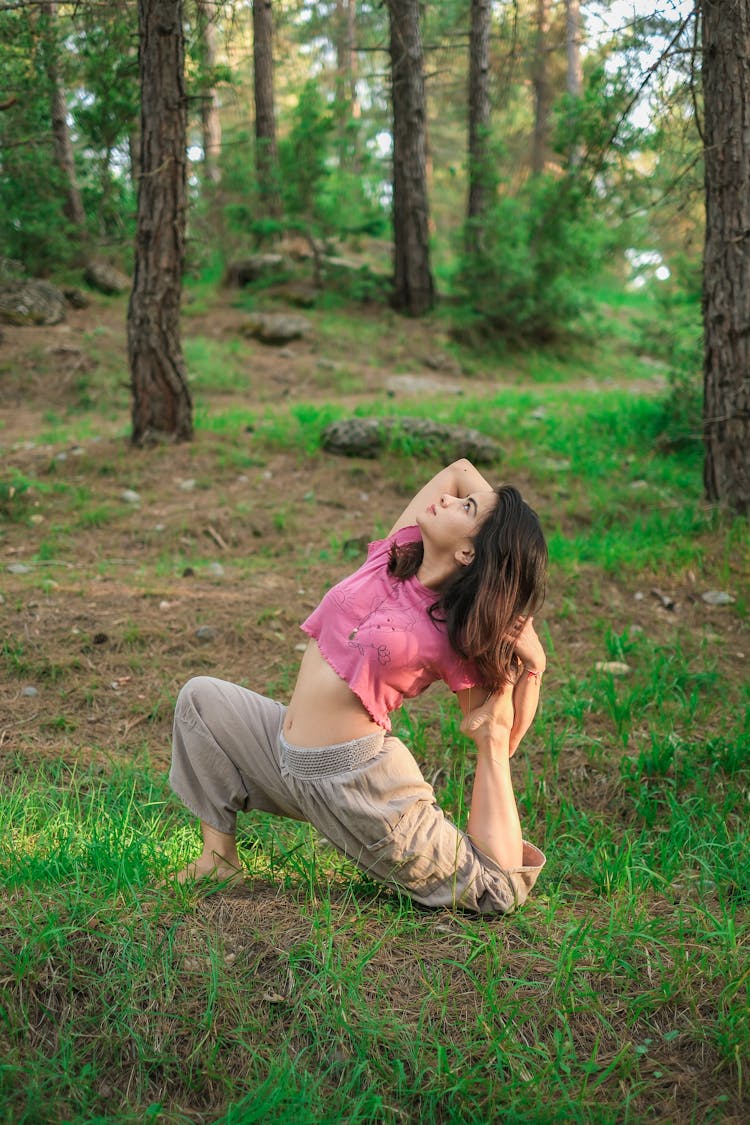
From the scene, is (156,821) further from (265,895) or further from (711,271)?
(711,271)

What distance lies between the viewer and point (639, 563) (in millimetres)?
5637

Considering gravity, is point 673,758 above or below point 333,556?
below

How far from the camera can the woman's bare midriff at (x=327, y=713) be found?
8.55ft

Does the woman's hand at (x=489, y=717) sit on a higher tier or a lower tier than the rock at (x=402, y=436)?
lower

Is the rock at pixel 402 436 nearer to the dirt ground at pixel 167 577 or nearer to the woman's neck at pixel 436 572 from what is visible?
the dirt ground at pixel 167 577

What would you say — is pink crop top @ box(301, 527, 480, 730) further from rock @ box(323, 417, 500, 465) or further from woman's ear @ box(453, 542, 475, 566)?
rock @ box(323, 417, 500, 465)

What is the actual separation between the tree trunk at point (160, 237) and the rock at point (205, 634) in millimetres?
3021

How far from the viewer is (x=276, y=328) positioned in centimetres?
1153

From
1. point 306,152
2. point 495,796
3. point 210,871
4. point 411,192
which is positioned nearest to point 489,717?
point 495,796

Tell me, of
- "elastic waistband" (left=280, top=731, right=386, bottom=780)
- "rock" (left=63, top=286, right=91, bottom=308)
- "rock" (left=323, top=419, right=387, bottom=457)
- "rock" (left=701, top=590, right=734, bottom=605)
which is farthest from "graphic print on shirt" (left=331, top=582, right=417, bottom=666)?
"rock" (left=63, top=286, right=91, bottom=308)

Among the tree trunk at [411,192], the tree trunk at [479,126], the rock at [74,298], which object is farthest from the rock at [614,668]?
the rock at [74,298]

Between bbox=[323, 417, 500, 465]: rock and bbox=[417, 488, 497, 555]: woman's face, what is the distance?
15.4 ft

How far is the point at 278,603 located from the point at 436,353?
7.55 meters

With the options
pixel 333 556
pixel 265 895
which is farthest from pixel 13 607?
pixel 265 895
